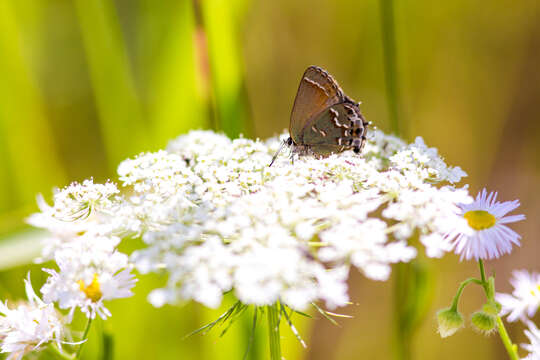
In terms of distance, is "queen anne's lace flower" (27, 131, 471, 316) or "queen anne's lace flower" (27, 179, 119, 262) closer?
"queen anne's lace flower" (27, 131, 471, 316)

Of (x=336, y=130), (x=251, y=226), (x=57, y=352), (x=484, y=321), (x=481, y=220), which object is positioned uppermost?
(x=336, y=130)

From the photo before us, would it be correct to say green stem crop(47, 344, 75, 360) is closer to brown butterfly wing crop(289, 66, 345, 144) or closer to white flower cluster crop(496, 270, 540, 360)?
brown butterfly wing crop(289, 66, 345, 144)

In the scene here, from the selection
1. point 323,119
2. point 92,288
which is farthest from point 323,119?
point 92,288

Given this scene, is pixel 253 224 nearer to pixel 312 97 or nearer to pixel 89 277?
pixel 89 277

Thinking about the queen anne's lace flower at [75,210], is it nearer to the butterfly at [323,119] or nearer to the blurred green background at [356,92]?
the butterfly at [323,119]

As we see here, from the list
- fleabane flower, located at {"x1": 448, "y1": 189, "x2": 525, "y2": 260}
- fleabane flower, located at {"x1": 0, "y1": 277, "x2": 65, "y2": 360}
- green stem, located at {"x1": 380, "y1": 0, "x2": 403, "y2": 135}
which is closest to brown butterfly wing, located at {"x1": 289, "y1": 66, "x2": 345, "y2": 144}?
green stem, located at {"x1": 380, "y1": 0, "x2": 403, "y2": 135}

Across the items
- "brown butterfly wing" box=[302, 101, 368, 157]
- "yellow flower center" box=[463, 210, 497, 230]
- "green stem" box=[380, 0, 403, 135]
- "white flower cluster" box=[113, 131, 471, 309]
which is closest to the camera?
"white flower cluster" box=[113, 131, 471, 309]

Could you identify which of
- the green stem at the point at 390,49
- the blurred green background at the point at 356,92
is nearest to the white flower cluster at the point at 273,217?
the green stem at the point at 390,49

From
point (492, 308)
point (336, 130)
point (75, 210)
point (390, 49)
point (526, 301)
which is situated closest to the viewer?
point (492, 308)
